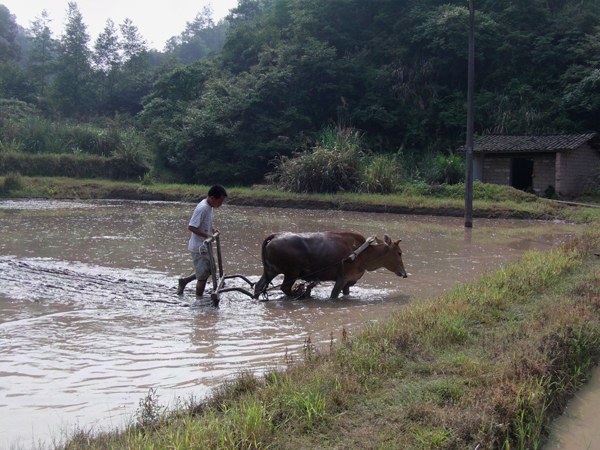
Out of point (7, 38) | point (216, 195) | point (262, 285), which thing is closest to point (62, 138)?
point (216, 195)

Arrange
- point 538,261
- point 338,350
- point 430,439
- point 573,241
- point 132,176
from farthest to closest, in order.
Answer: point 132,176 < point 573,241 < point 538,261 < point 338,350 < point 430,439

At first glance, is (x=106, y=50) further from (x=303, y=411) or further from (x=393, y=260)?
(x=303, y=411)

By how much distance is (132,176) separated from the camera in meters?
31.2

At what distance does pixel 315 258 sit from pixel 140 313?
266 centimetres

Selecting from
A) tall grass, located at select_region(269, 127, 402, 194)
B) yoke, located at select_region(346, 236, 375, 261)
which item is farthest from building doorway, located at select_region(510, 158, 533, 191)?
yoke, located at select_region(346, 236, 375, 261)

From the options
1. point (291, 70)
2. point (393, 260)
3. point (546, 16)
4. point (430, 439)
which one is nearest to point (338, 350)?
point (430, 439)

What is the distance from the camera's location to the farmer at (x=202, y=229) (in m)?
7.38

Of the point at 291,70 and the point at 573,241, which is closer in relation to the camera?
the point at 573,241

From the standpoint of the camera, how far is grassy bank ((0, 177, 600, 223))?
741 inches

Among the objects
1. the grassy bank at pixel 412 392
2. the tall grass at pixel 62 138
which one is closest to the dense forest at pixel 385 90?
the tall grass at pixel 62 138

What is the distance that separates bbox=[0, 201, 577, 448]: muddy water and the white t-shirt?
2.79 feet

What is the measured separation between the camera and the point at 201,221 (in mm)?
7441

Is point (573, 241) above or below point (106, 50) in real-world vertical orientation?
below

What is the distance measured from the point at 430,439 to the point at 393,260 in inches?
208
